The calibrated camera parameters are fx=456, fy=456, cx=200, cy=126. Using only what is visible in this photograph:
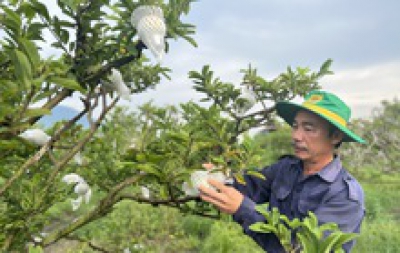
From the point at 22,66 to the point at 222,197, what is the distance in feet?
2.50

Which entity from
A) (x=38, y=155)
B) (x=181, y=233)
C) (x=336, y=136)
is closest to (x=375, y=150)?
(x=181, y=233)

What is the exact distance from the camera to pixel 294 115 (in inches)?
71.4

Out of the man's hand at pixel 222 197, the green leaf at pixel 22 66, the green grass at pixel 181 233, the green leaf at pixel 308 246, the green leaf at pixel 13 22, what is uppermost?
the green leaf at pixel 13 22

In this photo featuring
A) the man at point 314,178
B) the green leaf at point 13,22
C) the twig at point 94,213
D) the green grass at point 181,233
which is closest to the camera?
the green leaf at point 13,22

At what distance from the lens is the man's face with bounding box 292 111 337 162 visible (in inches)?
66.4

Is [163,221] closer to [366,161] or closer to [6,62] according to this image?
[6,62]

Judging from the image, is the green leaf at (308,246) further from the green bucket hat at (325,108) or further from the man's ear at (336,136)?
the man's ear at (336,136)

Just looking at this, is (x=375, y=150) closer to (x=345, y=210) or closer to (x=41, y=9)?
(x=345, y=210)

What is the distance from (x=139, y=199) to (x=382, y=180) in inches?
340

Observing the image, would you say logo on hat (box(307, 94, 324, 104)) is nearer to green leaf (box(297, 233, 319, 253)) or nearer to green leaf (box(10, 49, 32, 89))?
green leaf (box(297, 233, 319, 253))

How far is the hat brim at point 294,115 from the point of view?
1.64 meters

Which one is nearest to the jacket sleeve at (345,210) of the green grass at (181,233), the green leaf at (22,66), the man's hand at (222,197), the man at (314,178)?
the man at (314,178)

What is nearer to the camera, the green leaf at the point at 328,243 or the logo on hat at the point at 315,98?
the green leaf at the point at 328,243

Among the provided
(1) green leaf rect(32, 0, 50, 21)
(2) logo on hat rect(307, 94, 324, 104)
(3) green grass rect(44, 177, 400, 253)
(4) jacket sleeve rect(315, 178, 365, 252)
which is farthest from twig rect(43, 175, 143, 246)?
(3) green grass rect(44, 177, 400, 253)
